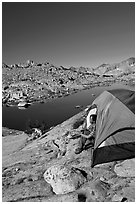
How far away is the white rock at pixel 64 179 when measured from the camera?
478 cm

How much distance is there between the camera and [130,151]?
18.8 ft

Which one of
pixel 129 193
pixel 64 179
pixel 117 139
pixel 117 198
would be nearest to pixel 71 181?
pixel 64 179

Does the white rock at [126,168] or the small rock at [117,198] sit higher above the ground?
the white rock at [126,168]

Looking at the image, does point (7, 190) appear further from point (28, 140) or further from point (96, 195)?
point (28, 140)

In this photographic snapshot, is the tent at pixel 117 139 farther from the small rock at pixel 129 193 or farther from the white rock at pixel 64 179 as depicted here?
the small rock at pixel 129 193

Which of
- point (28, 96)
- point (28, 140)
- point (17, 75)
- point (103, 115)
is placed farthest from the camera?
point (17, 75)

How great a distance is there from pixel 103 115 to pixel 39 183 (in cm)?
263

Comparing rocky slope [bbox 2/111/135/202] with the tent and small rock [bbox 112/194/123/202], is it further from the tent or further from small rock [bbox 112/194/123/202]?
the tent

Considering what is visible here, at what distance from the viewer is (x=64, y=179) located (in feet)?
16.2

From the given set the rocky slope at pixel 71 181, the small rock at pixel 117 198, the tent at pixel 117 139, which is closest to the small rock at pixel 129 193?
the rocky slope at pixel 71 181

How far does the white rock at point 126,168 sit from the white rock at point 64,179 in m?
0.87

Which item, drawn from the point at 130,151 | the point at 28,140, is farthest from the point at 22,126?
the point at 130,151

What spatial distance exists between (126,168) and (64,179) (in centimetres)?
154

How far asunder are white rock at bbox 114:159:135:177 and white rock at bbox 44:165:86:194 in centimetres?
87
